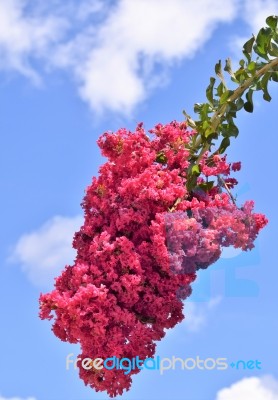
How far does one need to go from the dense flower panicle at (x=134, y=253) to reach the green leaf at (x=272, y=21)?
42.3 inches

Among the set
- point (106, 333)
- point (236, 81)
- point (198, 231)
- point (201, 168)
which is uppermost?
point (236, 81)

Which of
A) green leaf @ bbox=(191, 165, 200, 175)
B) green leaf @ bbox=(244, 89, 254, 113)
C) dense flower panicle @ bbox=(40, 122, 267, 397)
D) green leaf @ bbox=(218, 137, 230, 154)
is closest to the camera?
dense flower panicle @ bbox=(40, 122, 267, 397)

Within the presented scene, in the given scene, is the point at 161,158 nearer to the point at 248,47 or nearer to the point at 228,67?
the point at 228,67

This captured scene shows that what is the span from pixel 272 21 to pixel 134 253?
1.80 m

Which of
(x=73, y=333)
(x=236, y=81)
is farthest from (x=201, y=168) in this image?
(x=73, y=333)

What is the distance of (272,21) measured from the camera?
574 cm

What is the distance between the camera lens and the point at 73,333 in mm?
5441

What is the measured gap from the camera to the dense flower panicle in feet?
17.7

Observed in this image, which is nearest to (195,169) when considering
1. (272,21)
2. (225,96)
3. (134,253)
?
(225,96)

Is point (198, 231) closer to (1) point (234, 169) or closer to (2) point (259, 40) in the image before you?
(1) point (234, 169)

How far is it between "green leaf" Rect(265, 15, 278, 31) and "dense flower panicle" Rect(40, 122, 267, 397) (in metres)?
1.07

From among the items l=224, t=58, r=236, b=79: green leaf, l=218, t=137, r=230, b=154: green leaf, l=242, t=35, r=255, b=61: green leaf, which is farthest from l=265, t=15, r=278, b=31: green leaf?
l=218, t=137, r=230, b=154: green leaf

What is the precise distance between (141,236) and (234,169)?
0.97 m

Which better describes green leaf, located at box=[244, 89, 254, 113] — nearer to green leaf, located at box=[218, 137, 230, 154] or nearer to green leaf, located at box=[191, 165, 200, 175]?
green leaf, located at box=[218, 137, 230, 154]
